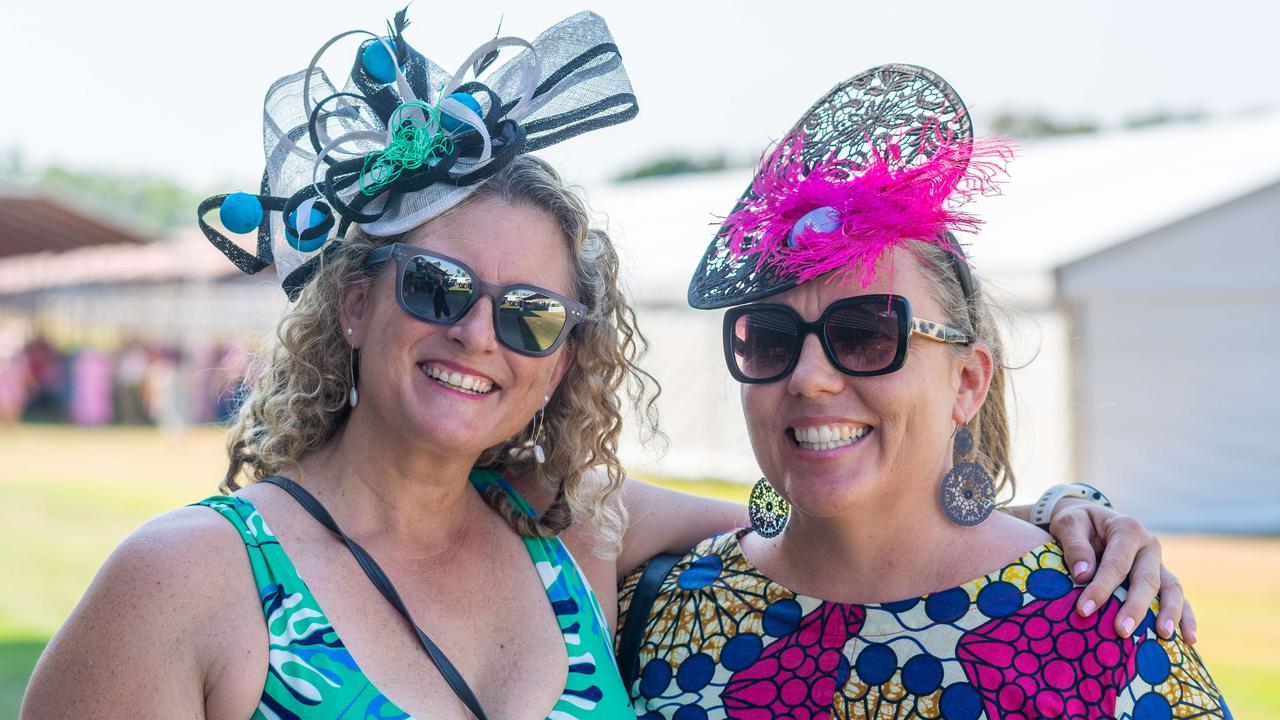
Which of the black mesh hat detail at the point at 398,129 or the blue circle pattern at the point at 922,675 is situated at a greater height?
the black mesh hat detail at the point at 398,129

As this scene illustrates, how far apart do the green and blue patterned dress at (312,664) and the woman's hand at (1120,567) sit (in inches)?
38.3

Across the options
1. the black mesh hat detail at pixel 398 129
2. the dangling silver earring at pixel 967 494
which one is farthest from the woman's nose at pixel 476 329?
the dangling silver earring at pixel 967 494

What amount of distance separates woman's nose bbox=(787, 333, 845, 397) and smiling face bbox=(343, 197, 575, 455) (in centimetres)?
54

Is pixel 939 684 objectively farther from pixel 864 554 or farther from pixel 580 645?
pixel 580 645

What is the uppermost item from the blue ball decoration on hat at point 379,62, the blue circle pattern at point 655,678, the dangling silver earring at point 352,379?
the blue ball decoration on hat at point 379,62

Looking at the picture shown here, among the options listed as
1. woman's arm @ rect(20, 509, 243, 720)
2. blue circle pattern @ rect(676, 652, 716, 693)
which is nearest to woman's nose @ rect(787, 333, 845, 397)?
blue circle pattern @ rect(676, 652, 716, 693)

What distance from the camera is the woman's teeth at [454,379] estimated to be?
7.86 feet

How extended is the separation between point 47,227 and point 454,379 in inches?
723

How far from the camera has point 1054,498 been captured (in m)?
2.68

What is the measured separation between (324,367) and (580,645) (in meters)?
0.85

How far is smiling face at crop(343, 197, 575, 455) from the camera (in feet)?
7.86

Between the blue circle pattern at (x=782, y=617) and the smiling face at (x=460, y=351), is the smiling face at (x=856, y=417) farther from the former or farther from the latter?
the smiling face at (x=460, y=351)

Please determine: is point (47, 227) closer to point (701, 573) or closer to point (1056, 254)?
point (1056, 254)

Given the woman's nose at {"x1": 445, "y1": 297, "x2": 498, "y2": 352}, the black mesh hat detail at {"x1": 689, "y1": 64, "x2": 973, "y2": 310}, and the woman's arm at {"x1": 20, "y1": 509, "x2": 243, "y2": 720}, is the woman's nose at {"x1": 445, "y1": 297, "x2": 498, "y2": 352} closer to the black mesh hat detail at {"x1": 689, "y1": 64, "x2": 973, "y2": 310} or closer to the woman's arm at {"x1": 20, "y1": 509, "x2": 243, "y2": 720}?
the black mesh hat detail at {"x1": 689, "y1": 64, "x2": 973, "y2": 310}
